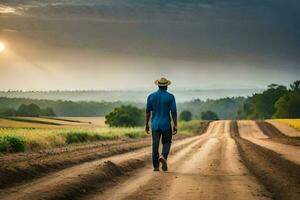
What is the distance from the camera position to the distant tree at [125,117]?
114500 millimetres

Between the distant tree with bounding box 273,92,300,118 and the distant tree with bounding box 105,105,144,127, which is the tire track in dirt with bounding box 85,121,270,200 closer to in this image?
the distant tree with bounding box 105,105,144,127

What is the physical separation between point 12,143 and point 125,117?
8851 cm

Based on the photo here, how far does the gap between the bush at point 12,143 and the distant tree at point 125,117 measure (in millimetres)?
85005

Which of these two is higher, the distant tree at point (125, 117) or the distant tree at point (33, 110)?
the distant tree at point (33, 110)

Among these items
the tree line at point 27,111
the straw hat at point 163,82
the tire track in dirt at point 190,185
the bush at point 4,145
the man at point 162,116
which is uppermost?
the tree line at point 27,111

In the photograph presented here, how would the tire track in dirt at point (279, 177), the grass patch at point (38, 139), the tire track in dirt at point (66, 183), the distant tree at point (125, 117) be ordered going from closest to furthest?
the tire track in dirt at point (66, 183)
the tire track in dirt at point (279, 177)
the grass patch at point (38, 139)
the distant tree at point (125, 117)

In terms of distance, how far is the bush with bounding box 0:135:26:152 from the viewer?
26047 mm

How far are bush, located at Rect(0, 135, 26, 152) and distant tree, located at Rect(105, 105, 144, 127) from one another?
85.0 metres

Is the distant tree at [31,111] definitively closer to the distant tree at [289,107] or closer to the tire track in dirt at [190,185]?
the distant tree at [289,107]

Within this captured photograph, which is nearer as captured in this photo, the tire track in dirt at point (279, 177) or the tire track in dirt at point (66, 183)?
the tire track in dirt at point (66, 183)

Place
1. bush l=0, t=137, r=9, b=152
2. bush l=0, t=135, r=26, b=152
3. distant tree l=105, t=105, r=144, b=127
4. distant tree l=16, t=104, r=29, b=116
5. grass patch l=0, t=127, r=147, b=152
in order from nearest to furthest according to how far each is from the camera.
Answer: bush l=0, t=137, r=9, b=152, bush l=0, t=135, r=26, b=152, grass patch l=0, t=127, r=147, b=152, distant tree l=105, t=105, r=144, b=127, distant tree l=16, t=104, r=29, b=116

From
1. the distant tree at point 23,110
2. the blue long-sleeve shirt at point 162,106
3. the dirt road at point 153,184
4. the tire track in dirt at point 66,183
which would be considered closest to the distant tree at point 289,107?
the distant tree at point 23,110

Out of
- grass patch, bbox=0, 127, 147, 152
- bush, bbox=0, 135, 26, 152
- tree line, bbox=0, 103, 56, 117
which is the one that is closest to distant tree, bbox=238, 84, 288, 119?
tree line, bbox=0, 103, 56, 117

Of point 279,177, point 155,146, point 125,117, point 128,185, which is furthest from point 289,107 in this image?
point 128,185
